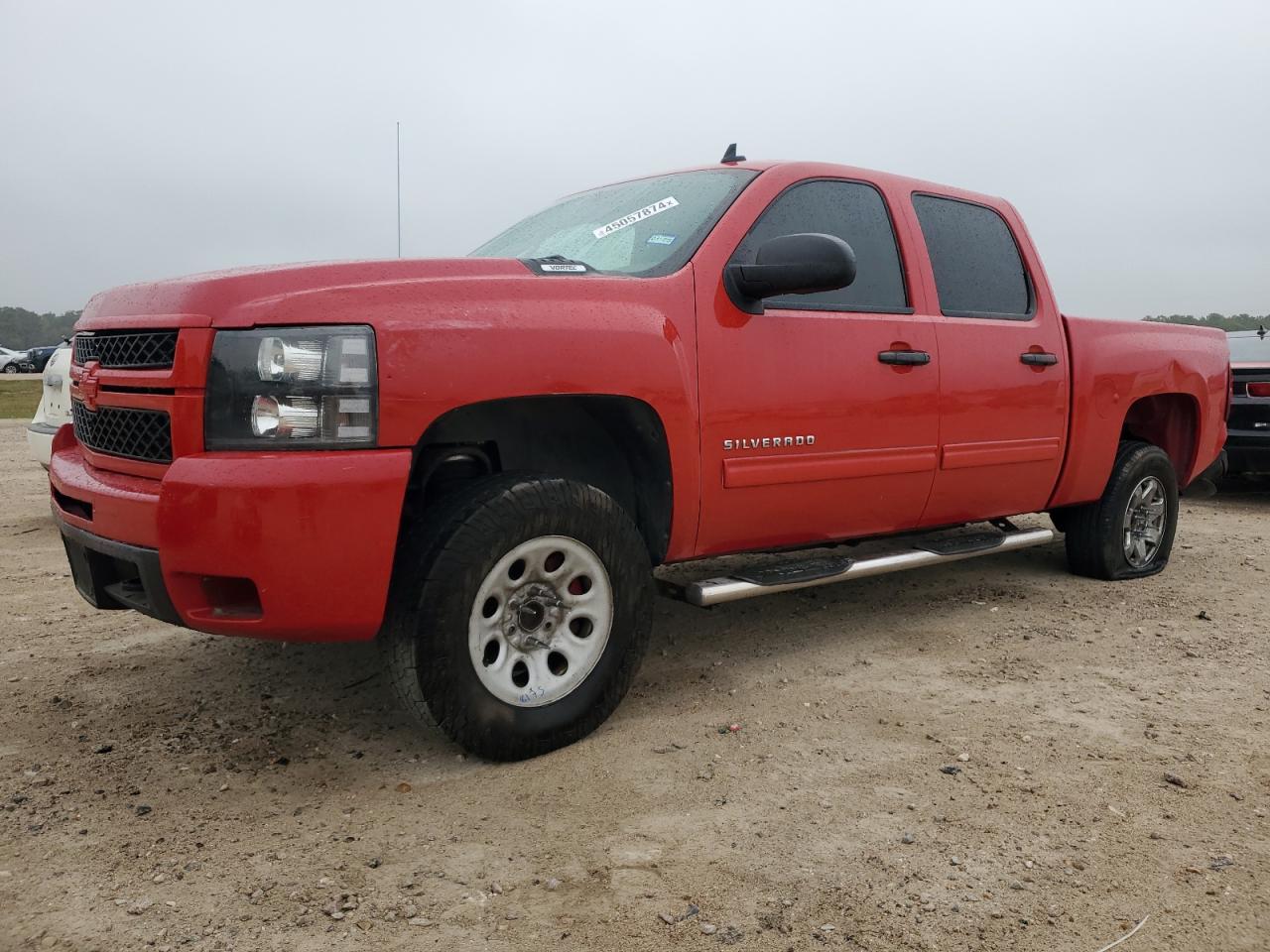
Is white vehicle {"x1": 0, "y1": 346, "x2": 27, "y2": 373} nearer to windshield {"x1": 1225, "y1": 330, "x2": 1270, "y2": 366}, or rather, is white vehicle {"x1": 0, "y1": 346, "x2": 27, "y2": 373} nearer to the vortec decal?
windshield {"x1": 1225, "y1": 330, "x2": 1270, "y2": 366}

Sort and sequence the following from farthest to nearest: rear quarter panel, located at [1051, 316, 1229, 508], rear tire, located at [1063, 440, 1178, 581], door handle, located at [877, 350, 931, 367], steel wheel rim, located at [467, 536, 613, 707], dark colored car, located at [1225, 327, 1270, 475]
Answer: dark colored car, located at [1225, 327, 1270, 475]
rear tire, located at [1063, 440, 1178, 581]
rear quarter panel, located at [1051, 316, 1229, 508]
door handle, located at [877, 350, 931, 367]
steel wheel rim, located at [467, 536, 613, 707]

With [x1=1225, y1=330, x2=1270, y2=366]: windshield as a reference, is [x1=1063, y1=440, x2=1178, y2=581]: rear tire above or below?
below

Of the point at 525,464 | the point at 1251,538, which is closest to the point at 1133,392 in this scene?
the point at 1251,538

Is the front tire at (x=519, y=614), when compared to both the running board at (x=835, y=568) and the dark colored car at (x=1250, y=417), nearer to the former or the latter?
the running board at (x=835, y=568)

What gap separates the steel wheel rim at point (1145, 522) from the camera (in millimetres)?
5508

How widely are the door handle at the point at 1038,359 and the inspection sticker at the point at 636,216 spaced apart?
1736 millimetres

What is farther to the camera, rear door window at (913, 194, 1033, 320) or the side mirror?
rear door window at (913, 194, 1033, 320)

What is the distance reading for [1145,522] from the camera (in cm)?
562

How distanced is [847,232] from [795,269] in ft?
2.74

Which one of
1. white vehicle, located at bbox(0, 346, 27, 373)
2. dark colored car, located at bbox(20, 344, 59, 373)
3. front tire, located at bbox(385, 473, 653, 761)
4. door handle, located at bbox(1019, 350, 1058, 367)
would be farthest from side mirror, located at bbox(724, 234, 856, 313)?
dark colored car, located at bbox(20, 344, 59, 373)

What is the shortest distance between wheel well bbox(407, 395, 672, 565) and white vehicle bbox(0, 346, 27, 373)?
4616cm

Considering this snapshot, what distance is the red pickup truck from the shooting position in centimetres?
268

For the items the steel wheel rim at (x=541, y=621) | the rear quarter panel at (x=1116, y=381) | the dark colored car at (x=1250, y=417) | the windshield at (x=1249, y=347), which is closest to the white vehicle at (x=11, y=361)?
the windshield at (x=1249, y=347)

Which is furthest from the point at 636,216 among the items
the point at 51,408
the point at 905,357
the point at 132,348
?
the point at 51,408
